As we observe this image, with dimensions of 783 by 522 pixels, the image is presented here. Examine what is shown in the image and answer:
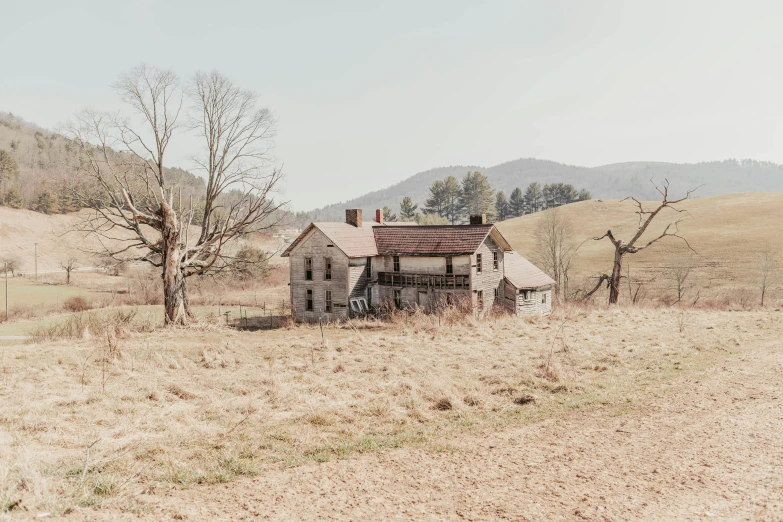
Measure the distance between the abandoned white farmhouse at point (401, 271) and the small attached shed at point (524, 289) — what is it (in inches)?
2.9

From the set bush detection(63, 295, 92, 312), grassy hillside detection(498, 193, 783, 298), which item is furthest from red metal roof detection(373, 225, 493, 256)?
grassy hillside detection(498, 193, 783, 298)

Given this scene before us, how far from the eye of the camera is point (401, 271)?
36.4 metres

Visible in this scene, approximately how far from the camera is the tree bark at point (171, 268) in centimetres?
2811

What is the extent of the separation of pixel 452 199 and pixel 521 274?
95.8 meters

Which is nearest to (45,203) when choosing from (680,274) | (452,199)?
(452,199)

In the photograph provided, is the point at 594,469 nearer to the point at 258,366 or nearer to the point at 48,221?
the point at 258,366

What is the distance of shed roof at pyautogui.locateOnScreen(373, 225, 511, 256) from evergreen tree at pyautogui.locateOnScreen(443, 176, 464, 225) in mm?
93774

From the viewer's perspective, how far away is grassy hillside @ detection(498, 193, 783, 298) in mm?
57375

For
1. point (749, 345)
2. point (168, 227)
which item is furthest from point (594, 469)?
point (168, 227)

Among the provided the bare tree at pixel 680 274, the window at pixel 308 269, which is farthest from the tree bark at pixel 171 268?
the bare tree at pixel 680 274

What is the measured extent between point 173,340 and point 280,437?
1671 centimetres

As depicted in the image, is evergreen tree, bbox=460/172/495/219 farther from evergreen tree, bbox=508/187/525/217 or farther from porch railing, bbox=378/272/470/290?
porch railing, bbox=378/272/470/290

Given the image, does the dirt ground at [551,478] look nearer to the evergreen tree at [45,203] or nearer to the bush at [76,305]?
the bush at [76,305]

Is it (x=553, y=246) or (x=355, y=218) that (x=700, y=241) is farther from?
(x=355, y=218)
